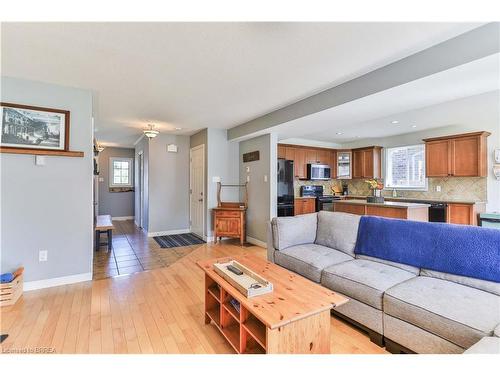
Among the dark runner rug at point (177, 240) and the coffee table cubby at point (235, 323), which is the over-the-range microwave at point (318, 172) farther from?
the coffee table cubby at point (235, 323)

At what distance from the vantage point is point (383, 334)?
179 centimetres

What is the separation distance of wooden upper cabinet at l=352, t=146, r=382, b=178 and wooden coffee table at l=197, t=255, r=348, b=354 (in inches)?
218

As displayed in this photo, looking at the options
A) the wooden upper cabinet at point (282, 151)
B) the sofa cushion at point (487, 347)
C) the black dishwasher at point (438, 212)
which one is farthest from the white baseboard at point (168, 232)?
the sofa cushion at point (487, 347)

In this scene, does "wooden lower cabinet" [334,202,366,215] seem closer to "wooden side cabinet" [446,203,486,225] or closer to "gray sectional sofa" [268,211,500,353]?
"wooden side cabinet" [446,203,486,225]

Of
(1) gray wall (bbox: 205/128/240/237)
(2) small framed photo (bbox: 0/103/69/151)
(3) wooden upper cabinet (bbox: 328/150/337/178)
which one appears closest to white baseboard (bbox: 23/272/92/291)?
(2) small framed photo (bbox: 0/103/69/151)

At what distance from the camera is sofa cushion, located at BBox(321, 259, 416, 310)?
1870 millimetres

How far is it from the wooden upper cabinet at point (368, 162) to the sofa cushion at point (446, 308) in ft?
16.7

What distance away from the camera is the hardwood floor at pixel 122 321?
183 cm

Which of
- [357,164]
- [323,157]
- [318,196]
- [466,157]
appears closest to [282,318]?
[466,157]

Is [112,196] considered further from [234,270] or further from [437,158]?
[437,158]

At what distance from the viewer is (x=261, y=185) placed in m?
4.79
